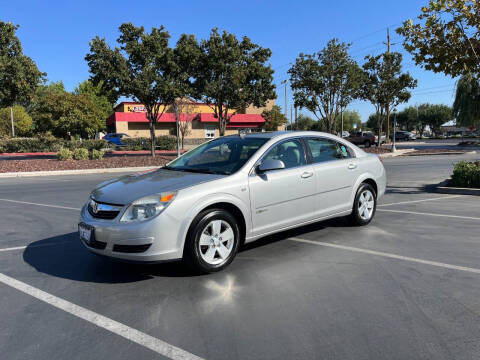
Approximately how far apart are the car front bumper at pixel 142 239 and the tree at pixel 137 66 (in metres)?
18.0

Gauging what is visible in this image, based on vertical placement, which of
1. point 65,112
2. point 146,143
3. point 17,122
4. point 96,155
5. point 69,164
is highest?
point 17,122

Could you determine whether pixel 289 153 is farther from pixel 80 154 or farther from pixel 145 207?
pixel 80 154

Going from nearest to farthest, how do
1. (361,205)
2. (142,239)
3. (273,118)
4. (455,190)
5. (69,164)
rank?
(142,239) < (361,205) < (455,190) < (69,164) < (273,118)

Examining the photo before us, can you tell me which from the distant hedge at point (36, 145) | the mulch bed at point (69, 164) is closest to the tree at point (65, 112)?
the distant hedge at point (36, 145)

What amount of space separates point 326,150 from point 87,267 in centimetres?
368

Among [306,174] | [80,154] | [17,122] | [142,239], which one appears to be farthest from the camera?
[17,122]

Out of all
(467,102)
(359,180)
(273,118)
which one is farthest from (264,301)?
(273,118)

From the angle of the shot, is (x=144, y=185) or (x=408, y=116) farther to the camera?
(x=408, y=116)

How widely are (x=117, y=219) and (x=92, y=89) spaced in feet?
220

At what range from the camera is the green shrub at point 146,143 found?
40.1 meters

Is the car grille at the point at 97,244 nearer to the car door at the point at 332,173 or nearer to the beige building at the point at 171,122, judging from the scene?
the car door at the point at 332,173

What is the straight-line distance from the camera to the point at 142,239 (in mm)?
3867

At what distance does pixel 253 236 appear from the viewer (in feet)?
15.5

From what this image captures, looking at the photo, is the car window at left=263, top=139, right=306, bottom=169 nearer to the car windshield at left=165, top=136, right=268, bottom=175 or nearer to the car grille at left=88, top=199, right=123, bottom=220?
the car windshield at left=165, top=136, right=268, bottom=175
